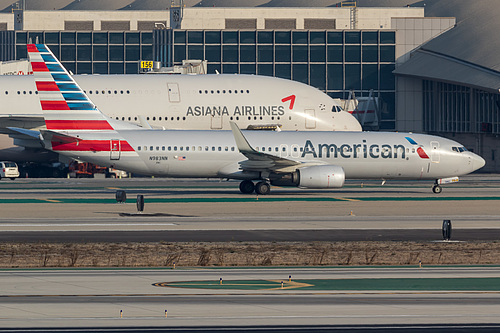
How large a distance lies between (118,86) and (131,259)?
143ft

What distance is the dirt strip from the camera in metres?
29.2

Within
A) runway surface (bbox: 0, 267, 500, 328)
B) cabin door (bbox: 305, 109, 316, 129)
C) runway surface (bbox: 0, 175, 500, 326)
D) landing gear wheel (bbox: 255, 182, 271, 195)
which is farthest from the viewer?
cabin door (bbox: 305, 109, 316, 129)

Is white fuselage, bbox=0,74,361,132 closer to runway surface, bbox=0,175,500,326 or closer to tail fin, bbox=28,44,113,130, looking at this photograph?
runway surface, bbox=0,175,500,326

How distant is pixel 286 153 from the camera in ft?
182

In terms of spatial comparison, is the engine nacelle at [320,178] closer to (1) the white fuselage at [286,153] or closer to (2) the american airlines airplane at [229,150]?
(2) the american airlines airplane at [229,150]

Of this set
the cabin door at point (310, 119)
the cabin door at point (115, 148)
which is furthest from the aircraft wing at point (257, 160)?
the cabin door at point (310, 119)

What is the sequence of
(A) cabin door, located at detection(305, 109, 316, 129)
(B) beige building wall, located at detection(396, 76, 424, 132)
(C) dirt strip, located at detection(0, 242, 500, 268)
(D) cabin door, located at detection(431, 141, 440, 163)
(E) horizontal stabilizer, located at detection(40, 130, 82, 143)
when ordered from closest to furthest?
(C) dirt strip, located at detection(0, 242, 500, 268), (E) horizontal stabilizer, located at detection(40, 130, 82, 143), (D) cabin door, located at detection(431, 141, 440, 163), (A) cabin door, located at detection(305, 109, 316, 129), (B) beige building wall, located at detection(396, 76, 424, 132)

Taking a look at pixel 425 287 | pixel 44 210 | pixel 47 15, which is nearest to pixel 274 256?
pixel 425 287

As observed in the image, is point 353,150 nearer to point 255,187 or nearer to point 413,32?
point 255,187

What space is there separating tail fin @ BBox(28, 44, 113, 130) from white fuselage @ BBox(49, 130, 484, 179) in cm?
94

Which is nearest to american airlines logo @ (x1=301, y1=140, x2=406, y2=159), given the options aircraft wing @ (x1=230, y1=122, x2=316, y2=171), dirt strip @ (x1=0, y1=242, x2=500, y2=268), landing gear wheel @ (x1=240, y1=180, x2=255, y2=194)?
aircraft wing @ (x1=230, y1=122, x2=316, y2=171)

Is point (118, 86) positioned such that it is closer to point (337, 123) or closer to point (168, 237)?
point (337, 123)

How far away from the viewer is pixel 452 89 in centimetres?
9825

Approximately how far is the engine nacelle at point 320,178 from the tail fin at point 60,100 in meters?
11.7
